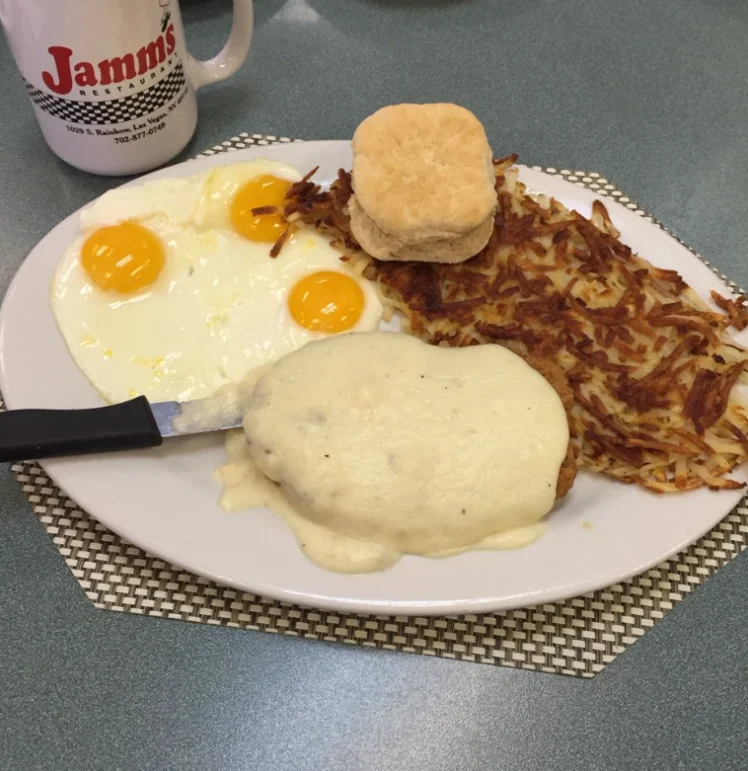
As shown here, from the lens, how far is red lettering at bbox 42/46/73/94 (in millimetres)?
1358

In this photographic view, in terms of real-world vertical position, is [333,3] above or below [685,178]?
above

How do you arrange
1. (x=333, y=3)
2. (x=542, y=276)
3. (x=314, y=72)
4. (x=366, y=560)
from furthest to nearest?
(x=333, y=3) → (x=314, y=72) → (x=542, y=276) → (x=366, y=560)

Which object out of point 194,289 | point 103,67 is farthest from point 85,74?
point 194,289

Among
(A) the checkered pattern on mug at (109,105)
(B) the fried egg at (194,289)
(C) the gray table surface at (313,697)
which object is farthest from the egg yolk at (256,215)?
(C) the gray table surface at (313,697)

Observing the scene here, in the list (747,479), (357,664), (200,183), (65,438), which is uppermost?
(200,183)

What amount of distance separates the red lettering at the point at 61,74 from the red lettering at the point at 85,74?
1 centimetres

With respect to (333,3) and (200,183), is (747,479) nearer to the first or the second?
(200,183)

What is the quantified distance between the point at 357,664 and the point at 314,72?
180 centimetres

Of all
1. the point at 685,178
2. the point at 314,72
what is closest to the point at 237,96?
the point at 314,72

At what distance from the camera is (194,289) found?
4.67ft

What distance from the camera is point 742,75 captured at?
223 cm

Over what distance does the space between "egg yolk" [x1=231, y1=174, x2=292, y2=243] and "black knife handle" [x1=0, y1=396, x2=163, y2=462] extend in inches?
19.6

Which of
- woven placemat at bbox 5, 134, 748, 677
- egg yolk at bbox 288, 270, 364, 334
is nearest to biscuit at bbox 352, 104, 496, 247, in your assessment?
egg yolk at bbox 288, 270, 364, 334

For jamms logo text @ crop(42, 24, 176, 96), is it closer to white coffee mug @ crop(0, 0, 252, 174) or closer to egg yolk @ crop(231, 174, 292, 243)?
white coffee mug @ crop(0, 0, 252, 174)
